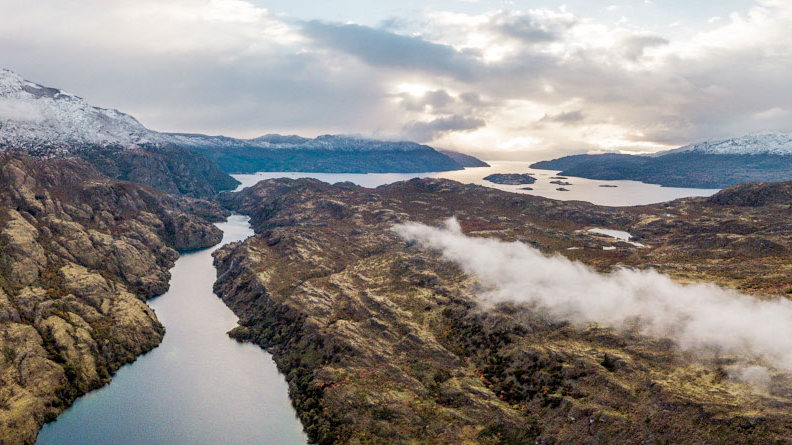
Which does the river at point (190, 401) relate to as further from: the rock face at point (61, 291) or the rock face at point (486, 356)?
the rock face at point (486, 356)

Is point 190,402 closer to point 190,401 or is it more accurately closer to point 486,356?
point 190,401

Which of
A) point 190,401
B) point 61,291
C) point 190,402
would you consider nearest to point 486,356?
point 190,402

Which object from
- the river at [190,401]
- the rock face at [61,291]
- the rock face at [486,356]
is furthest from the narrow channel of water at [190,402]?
the rock face at [486,356]

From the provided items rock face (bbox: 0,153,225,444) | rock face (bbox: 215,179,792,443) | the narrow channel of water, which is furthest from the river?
rock face (bbox: 215,179,792,443)

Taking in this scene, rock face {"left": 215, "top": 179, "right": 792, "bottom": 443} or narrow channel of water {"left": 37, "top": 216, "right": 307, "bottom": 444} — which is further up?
rock face {"left": 215, "top": 179, "right": 792, "bottom": 443}

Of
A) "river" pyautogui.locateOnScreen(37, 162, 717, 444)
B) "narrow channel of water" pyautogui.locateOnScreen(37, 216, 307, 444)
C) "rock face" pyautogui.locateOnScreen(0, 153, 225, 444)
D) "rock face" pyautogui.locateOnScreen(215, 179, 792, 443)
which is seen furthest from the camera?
"rock face" pyautogui.locateOnScreen(0, 153, 225, 444)

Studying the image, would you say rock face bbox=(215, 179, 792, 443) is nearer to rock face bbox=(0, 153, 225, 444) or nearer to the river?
the river
